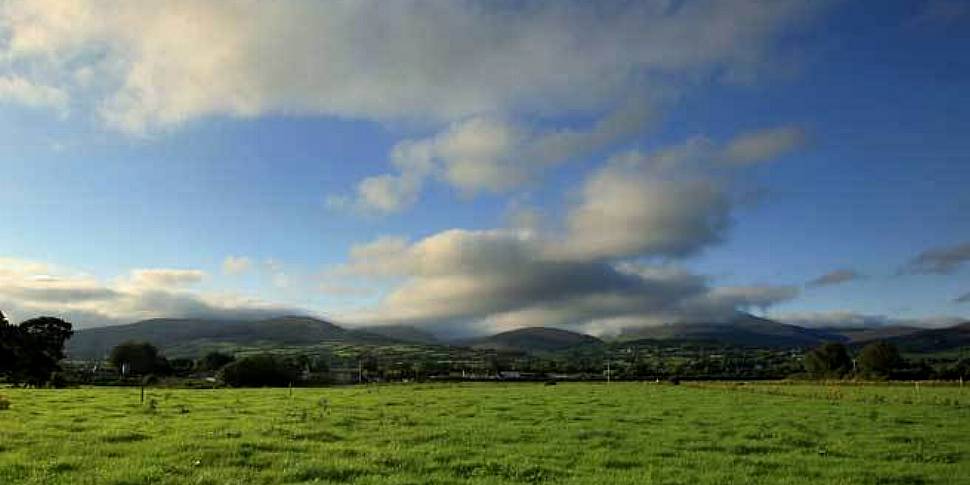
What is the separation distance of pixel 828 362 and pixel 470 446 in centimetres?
17535

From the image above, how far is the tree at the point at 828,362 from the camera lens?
17902 centimetres

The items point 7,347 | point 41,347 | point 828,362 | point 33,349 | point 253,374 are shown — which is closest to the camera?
point 7,347

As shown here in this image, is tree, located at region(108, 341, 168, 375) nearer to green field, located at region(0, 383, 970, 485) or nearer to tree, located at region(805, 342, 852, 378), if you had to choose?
green field, located at region(0, 383, 970, 485)

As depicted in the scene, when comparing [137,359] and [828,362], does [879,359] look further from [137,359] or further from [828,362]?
[137,359]

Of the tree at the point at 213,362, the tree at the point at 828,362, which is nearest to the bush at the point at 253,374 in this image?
the tree at the point at 213,362

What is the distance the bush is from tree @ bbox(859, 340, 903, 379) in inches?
4847

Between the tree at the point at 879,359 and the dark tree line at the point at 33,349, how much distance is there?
153 meters

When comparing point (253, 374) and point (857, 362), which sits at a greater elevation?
point (253, 374)

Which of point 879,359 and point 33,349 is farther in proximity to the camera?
point 879,359

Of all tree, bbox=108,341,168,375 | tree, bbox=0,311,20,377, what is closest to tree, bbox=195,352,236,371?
tree, bbox=108,341,168,375

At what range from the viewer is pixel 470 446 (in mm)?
30750

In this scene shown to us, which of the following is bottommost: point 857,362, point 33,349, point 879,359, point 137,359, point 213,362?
point 857,362

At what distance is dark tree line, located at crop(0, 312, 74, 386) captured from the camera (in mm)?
75250

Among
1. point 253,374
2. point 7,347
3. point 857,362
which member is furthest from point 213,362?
point 857,362
